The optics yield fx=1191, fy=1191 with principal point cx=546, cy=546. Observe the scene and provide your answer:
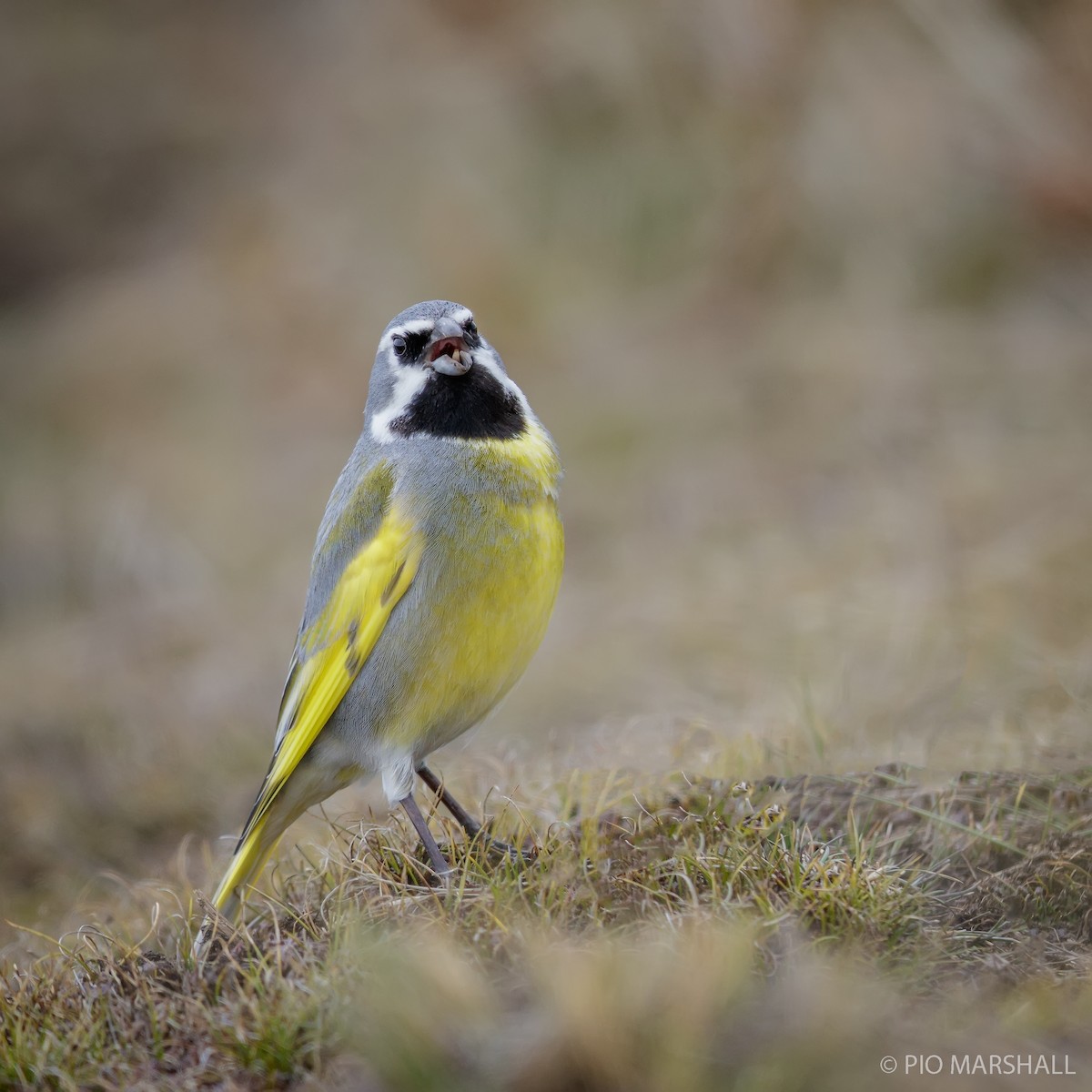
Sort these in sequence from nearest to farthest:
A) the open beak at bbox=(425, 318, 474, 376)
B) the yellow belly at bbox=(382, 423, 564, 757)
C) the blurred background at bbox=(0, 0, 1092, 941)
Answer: the yellow belly at bbox=(382, 423, 564, 757), the open beak at bbox=(425, 318, 474, 376), the blurred background at bbox=(0, 0, 1092, 941)

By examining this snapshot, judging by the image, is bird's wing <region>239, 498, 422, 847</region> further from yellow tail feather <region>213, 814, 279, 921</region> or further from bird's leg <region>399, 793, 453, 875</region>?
bird's leg <region>399, 793, 453, 875</region>

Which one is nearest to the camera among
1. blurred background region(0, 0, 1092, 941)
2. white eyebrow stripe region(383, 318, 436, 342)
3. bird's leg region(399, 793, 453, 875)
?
bird's leg region(399, 793, 453, 875)

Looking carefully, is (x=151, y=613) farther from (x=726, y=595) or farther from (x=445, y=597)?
(x=445, y=597)

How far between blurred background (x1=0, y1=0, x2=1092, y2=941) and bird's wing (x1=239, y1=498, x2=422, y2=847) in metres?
0.87

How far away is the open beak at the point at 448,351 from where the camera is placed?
4453 mm

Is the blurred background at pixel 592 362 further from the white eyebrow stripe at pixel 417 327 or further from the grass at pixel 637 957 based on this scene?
the white eyebrow stripe at pixel 417 327

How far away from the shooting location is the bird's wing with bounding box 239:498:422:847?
4301 mm

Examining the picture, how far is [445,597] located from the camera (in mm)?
4191

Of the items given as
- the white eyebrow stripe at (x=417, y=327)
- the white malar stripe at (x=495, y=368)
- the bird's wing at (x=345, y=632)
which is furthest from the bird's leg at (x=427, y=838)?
the white eyebrow stripe at (x=417, y=327)

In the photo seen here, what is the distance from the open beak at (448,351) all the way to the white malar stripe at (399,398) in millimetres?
89

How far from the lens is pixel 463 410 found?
4.54 meters

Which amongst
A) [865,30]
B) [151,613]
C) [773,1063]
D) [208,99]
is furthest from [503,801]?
[208,99]

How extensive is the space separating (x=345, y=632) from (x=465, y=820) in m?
0.82

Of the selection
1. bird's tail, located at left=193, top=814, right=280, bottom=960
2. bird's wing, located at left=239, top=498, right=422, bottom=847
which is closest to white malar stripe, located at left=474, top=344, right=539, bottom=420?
bird's wing, located at left=239, top=498, right=422, bottom=847
